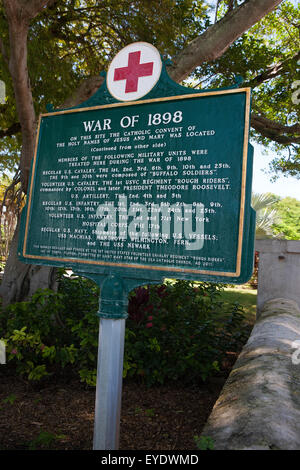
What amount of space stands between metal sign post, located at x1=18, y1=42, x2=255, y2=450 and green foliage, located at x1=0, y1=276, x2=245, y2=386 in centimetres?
146

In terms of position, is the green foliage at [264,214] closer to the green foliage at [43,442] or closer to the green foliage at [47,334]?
the green foliage at [47,334]

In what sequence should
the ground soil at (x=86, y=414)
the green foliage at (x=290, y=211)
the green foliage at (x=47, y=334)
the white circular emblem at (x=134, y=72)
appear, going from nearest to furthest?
the white circular emblem at (x=134, y=72), the ground soil at (x=86, y=414), the green foliage at (x=47, y=334), the green foliage at (x=290, y=211)

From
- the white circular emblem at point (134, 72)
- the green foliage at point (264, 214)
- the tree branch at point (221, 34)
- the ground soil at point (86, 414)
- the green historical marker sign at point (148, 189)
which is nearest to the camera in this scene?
the green historical marker sign at point (148, 189)

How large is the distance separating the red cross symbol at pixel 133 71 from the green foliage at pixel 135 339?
239cm

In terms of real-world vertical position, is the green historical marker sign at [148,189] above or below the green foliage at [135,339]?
above

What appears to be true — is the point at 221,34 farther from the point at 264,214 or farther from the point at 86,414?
the point at 264,214

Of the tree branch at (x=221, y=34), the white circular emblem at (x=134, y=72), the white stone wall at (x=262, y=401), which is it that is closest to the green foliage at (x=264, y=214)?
the tree branch at (x=221, y=34)

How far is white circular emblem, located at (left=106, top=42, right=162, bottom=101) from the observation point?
2.53 meters

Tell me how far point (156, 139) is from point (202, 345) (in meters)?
2.60

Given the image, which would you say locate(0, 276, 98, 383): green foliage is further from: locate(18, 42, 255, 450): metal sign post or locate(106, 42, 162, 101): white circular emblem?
locate(106, 42, 162, 101): white circular emblem

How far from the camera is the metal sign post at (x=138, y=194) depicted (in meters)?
2.21

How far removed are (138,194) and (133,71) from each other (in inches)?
36.1
